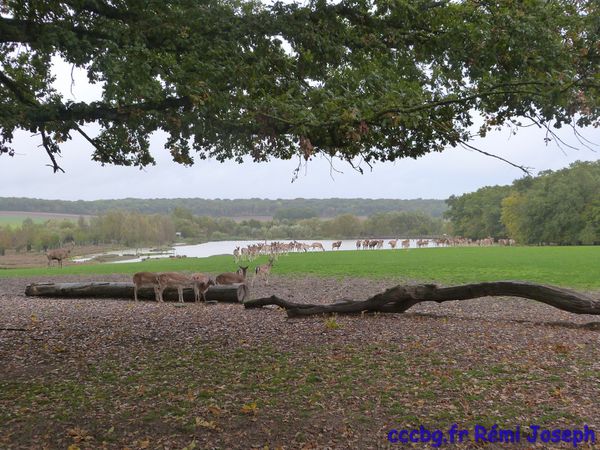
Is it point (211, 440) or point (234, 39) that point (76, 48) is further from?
point (211, 440)

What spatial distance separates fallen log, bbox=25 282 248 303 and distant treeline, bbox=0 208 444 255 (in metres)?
49.4

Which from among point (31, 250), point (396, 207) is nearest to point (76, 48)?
point (31, 250)

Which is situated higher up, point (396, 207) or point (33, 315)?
point (396, 207)

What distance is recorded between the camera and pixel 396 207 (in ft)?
303

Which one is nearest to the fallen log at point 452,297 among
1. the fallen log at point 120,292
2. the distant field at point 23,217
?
the fallen log at point 120,292

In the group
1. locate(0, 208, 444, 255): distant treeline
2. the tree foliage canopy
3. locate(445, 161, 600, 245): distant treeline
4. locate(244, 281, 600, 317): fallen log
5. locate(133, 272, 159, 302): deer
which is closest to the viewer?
the tree foliage canopy

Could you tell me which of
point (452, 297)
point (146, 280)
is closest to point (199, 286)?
point (146, 280)

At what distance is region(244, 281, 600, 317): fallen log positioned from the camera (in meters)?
9.75

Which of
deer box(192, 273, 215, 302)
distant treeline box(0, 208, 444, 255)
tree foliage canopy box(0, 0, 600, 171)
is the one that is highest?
tree foliage canopy box(0, 0, 600, 171)

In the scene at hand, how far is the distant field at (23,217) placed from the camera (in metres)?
71.0

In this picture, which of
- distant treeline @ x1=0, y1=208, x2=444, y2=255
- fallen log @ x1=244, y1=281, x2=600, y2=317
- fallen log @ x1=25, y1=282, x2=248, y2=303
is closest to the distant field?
distant treeline @ x1=0, y1=208, x2=444, y2=255

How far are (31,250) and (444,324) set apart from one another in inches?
2645

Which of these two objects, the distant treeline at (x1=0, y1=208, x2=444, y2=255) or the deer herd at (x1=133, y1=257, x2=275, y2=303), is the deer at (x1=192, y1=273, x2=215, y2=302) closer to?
the deer herd at (x1=133, y1=257, x2=275, y2=303)

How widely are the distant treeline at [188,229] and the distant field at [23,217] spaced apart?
2246 millimetres
